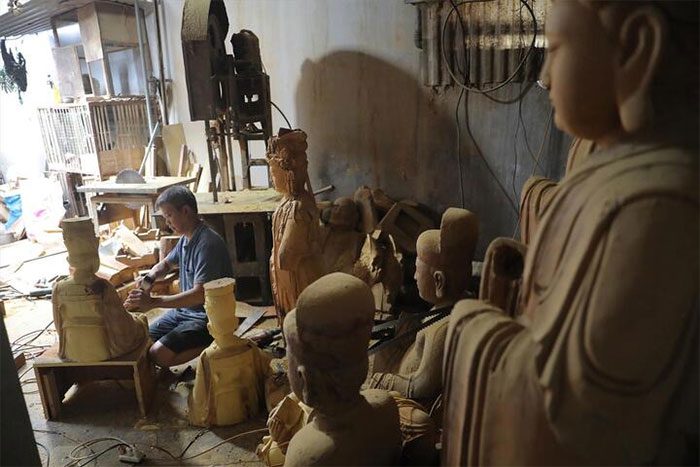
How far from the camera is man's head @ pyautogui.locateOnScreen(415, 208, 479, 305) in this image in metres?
2.18

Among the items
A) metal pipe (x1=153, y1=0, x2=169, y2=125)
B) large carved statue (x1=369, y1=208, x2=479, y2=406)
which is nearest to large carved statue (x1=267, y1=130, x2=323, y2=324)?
large carved statue (x1=369, y1=208, x2=479, y2=406)

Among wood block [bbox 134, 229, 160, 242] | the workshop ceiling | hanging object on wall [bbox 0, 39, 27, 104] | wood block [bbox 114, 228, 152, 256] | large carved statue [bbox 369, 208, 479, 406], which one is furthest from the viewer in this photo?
hanging object on wall [bbox 0, 39, 27, 104]

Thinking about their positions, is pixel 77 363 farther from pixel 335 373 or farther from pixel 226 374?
pixel 335 373

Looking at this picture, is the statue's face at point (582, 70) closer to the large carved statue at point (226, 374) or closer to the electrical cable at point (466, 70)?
the large carved statue at point (226, 374)

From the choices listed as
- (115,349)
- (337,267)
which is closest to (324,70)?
(337,267)

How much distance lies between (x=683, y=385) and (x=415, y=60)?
13.3 feet

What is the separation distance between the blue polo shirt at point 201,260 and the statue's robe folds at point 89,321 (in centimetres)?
57

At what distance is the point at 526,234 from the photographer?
187cm

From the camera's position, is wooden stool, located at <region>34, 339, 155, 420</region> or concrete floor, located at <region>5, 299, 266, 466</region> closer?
concrete floor, located at <region>5, 299, 266, 466</region>

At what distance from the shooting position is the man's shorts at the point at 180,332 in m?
3.35

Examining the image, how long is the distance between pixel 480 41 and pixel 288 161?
2018mm

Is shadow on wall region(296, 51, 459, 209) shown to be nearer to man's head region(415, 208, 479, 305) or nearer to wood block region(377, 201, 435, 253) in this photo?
wood block region(377, 201, 435, 253)

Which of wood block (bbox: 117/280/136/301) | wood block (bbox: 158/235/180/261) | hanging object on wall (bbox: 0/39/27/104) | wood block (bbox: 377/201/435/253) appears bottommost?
wood block (bbox: 117/280/136/301)

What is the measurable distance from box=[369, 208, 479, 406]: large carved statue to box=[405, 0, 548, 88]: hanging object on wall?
2195 millimetres
